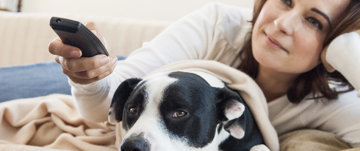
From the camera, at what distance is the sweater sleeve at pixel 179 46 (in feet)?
3.62

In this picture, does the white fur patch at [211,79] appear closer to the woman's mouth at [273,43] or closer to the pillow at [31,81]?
the woman's mouth at [273,43]

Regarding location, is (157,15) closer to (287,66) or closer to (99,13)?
(99,13)

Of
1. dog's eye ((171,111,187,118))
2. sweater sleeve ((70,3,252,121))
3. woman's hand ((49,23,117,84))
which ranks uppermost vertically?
woman's hand ((49,23,117,84))

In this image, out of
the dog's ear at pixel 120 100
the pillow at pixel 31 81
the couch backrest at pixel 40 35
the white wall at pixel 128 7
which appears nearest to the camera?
the dog's ear at pixel 120 100

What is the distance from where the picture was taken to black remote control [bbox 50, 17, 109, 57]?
0.64 meters

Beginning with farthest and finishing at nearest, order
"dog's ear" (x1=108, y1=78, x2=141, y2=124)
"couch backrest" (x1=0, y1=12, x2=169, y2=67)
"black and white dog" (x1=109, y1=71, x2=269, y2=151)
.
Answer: "couch backrest" (x1=0, y1=12, x2=169, y2=67)
"dog's ear" (x1=108, y1=78, x2=141, y2=124)
"black and white dog" (x1=109, y1=71, x2=269, y2=151)

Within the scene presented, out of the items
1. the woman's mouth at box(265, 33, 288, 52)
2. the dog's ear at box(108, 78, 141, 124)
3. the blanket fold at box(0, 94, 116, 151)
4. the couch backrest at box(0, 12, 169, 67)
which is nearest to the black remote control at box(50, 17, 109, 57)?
the dog's ear at box(108, 78, 141, 124)

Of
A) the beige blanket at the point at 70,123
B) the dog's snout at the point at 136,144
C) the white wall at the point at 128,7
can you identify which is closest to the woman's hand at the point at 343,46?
the beige blanket at the point at 70,123

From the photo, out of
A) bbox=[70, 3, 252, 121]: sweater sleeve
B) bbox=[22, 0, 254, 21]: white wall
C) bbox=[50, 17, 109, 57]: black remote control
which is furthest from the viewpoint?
bbox=[22, 0, 254, 21]: white wall

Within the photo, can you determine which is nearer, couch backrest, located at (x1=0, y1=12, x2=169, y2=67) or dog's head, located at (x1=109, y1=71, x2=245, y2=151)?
dog's head, located at (x1=109, y1=71, x2=245, y2=151)

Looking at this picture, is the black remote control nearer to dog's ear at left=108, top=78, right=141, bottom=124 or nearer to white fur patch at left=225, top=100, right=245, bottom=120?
dog's ear at left=108, top=78, right=141, bottom=124

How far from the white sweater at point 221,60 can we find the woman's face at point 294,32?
0.08 metres

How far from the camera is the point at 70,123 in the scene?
1.20m

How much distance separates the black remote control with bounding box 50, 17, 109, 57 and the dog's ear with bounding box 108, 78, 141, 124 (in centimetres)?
13
